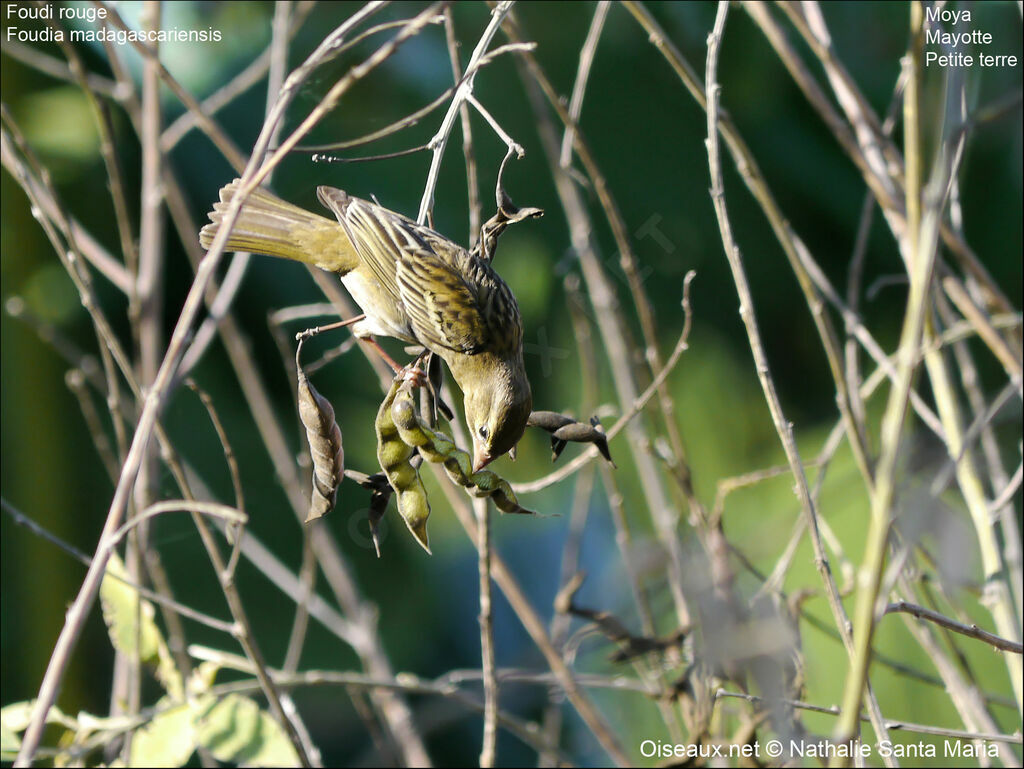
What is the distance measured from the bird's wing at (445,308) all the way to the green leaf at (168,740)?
62cm

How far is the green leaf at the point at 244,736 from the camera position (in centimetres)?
134

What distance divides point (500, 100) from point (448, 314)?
1.43m

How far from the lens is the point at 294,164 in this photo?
256cm

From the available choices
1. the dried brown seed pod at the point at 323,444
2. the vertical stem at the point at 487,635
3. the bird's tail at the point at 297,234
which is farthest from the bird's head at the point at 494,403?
the bird's tail at the point at 297,234

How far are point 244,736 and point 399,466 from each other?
62 cm

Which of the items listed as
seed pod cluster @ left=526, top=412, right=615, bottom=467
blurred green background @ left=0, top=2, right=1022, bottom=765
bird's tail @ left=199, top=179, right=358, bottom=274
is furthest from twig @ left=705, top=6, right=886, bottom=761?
blurred green background @ left=0, top=2, right=1022, bottom=765

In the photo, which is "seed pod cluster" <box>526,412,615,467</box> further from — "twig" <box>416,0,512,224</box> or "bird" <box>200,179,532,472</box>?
"twig" <box>416,0,512,224</box>

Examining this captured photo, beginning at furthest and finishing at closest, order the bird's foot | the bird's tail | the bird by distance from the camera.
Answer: the bird's tail
the bird
the bird's foot

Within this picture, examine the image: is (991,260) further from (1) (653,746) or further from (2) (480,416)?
(2) (480,416)

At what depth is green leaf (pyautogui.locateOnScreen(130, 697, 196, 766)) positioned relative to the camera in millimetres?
1313

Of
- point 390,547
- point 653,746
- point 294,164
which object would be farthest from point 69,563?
point 653,746

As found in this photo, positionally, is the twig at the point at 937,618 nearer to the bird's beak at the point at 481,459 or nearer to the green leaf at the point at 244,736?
the bird's beak at the point at 481,459

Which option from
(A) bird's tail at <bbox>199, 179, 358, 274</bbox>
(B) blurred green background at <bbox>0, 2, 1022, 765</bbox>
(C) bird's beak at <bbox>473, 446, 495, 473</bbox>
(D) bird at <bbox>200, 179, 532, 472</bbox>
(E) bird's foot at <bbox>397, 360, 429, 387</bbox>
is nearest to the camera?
(E) bird's foot at <bbox>397, 360, 429, 387</bbox>

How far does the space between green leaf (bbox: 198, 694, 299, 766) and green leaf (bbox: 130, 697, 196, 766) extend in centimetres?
2
